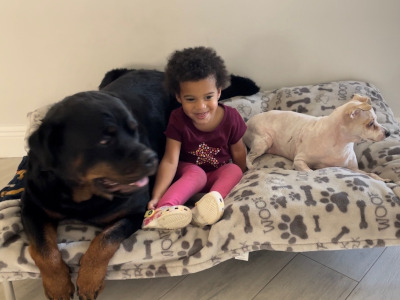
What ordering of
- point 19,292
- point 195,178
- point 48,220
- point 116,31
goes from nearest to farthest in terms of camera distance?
point 48,220 → point 19,292 → point 195,178 → point 116,31

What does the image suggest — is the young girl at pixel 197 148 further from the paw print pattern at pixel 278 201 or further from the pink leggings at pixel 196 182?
the paw print pattern at pixel 278 201

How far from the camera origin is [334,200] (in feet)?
4.72

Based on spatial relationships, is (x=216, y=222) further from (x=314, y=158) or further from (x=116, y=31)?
(x=116, y=31)

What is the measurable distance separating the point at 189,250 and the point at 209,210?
18 cm

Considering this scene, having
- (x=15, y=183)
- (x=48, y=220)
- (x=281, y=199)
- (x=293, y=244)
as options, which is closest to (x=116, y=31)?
(x=15, y=183)

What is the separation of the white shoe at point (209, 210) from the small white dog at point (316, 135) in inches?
22.9

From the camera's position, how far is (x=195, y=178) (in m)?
1.74

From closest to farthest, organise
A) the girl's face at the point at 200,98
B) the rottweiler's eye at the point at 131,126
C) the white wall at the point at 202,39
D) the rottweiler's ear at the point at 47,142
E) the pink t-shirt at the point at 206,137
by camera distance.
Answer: the rottweiler's ear at the point at 47,142
the rottweiler's eye at the point at 131,126
the girl's face at the point at 200,98
the pink t-shirt at the point at 206,137
the white wall at the point at 202,39

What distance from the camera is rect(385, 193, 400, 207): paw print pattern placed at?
55.3 inches

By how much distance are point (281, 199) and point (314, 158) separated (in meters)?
0.50

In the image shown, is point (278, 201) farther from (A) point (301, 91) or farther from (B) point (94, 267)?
(A) point (301, 91)

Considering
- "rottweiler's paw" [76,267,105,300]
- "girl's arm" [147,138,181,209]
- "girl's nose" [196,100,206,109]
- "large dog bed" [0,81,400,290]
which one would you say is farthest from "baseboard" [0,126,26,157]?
"rottweiler's paw" [76,267,105,300]

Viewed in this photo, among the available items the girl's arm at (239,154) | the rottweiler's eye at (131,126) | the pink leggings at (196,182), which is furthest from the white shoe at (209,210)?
the girl's arm at (239,154)

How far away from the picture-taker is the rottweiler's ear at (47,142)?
1218 mm
